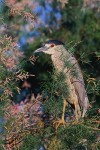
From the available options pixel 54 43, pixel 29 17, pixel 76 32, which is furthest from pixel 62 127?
pixel 76 32

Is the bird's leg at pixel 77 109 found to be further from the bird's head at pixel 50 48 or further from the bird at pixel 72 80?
the bird's head at pixel 50 48

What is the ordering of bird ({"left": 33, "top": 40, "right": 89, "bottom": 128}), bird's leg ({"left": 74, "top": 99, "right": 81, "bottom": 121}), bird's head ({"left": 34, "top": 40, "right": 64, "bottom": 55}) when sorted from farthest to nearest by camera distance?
bird's head ({"left": 34, "top": 40, "right": 64, "bottom": 55}) → bird ({"left": 33, "top": 40, "right": 89, "bottom": 128}) → bird's leg ({"left": 74, "top": 99, "right": 81, "bottom": 121})

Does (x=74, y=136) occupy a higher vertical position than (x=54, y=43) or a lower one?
lower

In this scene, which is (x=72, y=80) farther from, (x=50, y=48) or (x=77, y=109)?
(x=50, y=48)

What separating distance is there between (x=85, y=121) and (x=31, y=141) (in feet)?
1.83

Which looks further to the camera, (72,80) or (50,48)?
(50,48)

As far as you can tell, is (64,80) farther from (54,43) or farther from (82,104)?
(54,43)

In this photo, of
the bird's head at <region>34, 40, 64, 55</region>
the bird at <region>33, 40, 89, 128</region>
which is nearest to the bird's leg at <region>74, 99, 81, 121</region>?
the bird at <region>33, 40, 89, 128</region>

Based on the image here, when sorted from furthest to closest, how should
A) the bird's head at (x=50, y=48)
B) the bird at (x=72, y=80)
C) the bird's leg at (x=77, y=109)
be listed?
the bird's head at (x=50, y=48), the bird at (x=72, y=80), the bird's leg at (x=77, y=109)

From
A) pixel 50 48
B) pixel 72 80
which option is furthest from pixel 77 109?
pixel 50 48

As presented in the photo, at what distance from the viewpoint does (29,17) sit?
5.81 meters

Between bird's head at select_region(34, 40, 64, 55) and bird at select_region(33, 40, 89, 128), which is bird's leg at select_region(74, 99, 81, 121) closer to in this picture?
bird at select_region(33, 40, 89, 128)

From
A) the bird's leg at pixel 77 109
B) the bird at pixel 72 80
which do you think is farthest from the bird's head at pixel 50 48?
the bird's leg at pixel 77 109

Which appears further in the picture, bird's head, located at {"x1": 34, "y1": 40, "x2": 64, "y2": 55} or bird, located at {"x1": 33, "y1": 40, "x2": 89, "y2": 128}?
bird's head, located at {"x1": 34, "y1": 40, "x2": 64, "y2": 55}
